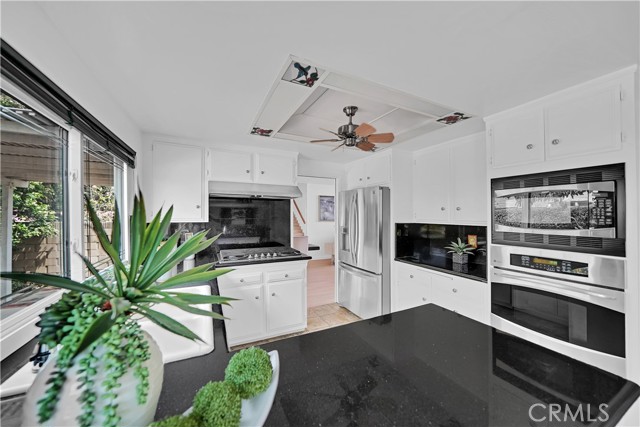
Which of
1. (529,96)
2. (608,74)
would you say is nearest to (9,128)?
(529,96)

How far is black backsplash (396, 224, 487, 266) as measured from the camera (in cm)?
285

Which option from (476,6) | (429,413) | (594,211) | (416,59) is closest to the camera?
(429,413)

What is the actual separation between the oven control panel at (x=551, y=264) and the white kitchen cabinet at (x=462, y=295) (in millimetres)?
389

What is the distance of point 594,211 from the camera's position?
1581mm

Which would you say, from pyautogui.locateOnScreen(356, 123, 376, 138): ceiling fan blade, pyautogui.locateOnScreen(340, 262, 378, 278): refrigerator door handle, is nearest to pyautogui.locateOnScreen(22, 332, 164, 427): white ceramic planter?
A: pyautogui.locateOnScreen(356, 123, 376, 138): ceiling fan blade

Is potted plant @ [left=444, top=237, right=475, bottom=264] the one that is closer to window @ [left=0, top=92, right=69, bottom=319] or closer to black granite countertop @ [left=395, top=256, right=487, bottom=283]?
black granite countertop @ [left=395, top=256, right=487, bottom=283]

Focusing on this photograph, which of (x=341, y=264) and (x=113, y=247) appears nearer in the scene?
(x=113, y=247)

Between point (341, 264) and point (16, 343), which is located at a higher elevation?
point (16, 343)

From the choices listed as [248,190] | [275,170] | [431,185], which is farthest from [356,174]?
[248,190]

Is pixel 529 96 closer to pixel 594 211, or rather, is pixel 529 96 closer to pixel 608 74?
pixel 608 74

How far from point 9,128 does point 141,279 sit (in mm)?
1040

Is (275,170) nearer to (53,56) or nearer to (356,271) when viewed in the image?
(356,271)

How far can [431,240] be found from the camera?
131 inches

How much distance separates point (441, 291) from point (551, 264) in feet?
3.47
